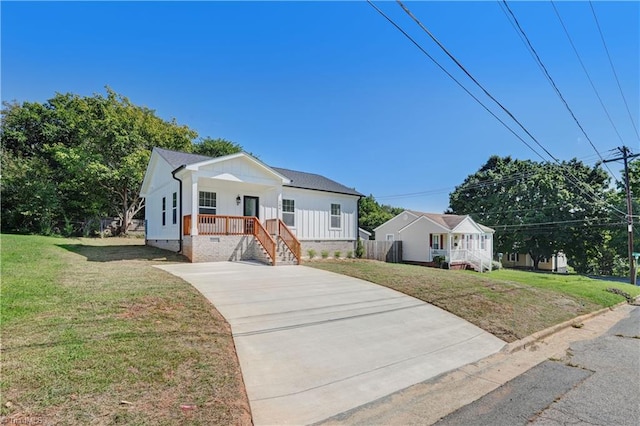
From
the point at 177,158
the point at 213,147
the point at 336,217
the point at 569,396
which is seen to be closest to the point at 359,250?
the point at 336,217

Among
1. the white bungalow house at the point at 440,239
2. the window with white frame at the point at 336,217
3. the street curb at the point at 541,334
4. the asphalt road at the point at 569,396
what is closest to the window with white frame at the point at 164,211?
the window with white frame at the point at 336,217

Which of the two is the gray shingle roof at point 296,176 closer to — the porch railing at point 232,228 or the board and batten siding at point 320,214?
the board and batten siding at point 320,214

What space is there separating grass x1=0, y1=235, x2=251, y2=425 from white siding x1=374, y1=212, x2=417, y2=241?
80.8 feet

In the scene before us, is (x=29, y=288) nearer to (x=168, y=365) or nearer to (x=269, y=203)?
(x=168, y=365)

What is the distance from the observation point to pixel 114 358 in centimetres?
381

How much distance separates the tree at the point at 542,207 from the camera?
109 ft

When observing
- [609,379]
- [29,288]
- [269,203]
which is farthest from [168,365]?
[269,203]

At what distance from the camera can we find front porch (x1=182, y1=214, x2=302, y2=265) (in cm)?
1296

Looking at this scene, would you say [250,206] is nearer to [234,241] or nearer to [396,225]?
[234,241]

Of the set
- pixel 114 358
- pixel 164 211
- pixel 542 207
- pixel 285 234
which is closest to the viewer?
pixel 114 358

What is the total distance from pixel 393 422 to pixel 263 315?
3.42m

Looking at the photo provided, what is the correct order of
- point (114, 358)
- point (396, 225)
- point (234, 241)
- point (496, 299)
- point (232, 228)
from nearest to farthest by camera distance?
point (114, 358), point (496, 299), point (234, 241), point (232, 228), point (396, 225)

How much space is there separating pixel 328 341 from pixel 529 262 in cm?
4619

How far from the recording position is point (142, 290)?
666 cm
